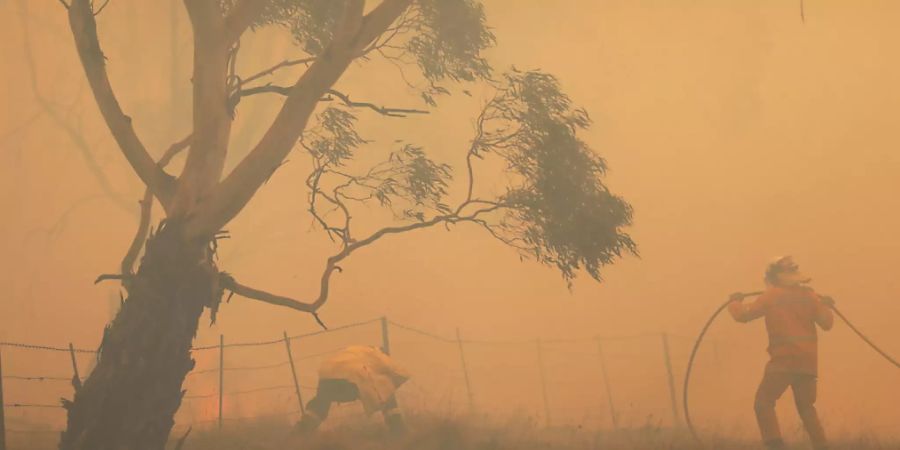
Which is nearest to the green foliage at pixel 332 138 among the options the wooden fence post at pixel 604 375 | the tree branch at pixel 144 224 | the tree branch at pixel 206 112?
the tree branch at pixel 144 224

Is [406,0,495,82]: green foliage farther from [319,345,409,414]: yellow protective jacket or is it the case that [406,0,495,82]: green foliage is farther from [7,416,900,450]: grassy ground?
[7,416,900,450]: grassy ground

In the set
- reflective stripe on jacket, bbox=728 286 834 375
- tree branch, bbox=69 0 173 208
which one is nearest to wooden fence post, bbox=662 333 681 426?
reflective stripe on jacket, bbox=728 286 834 375

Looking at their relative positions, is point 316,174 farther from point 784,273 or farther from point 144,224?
point 784,273

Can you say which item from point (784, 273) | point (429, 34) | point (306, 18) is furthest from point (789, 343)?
point (306, 18)

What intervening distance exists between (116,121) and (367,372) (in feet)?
7.57

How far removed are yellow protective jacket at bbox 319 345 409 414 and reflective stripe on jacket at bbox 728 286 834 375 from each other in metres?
2.39

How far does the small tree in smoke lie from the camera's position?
14.3ft

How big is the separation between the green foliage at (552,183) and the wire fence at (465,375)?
0.89 m

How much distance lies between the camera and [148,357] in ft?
14.2

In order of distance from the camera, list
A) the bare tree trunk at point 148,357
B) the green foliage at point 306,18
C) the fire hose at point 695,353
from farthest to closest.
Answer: the green foliage at point 306,18, the fire hose at point 695,353, the bare tree trunk at point 148,357

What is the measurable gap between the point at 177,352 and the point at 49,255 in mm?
2208

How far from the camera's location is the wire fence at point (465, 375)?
5.93m

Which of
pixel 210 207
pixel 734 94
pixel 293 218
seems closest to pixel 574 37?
pixel 734 94

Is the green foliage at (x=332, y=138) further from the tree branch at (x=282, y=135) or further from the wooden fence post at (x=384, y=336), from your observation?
the wooden fence post at (x=384, y=336)
